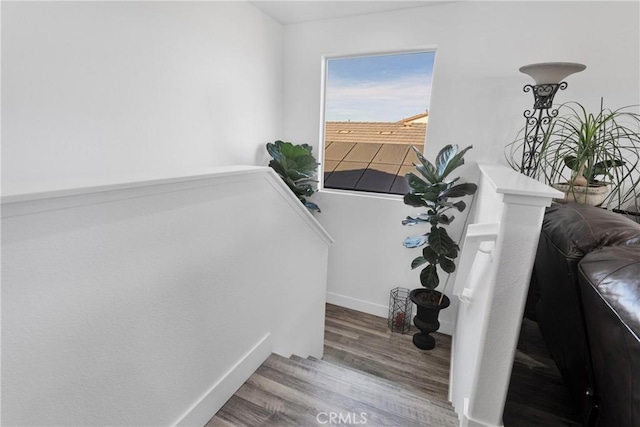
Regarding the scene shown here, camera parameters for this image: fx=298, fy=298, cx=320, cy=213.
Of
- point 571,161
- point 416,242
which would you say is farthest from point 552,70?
point 416,242

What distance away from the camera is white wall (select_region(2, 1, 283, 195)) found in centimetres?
133

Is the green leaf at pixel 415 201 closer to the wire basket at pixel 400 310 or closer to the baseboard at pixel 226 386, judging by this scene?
the wire basket at pixel 400 310

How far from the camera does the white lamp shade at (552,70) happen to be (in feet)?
5.86

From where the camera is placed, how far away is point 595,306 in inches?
36.0

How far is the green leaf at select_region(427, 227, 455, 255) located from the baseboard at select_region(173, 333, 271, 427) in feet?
4.61

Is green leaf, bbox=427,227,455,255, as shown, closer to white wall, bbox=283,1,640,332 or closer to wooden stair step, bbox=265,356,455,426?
white wall, bbox=283,1,640,332

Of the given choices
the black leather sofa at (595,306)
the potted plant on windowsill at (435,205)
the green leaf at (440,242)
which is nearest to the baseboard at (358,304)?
the potted plant on windowsill at (435,205)

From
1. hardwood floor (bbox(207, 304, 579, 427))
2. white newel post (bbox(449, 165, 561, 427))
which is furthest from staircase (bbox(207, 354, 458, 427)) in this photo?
white newel post (bbox(449, 165, 561, 427))

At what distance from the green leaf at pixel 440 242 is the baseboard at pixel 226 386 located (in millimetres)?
1407

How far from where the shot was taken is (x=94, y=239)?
899 millimetres

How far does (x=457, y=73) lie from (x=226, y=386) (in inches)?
110

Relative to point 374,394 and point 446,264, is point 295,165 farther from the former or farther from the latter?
point 374,394

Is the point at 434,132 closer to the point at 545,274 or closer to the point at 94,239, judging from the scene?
the point at 545,274

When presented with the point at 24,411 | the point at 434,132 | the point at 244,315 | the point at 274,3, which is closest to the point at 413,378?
the point at 244,315
